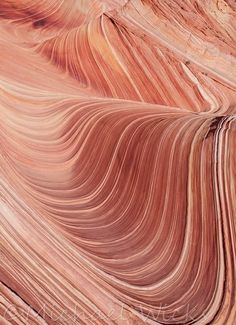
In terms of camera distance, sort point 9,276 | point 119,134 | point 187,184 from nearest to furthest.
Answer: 1. point 9,276
2. point 187,184
3. point 119,134

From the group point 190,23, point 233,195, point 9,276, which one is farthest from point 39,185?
point 190,23

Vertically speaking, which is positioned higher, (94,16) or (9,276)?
(94,16)

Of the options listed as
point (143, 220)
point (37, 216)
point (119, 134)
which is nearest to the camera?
point (37, 216)

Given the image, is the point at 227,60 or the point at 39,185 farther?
the point at 227,60

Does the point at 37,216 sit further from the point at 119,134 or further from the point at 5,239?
the point at 119,134

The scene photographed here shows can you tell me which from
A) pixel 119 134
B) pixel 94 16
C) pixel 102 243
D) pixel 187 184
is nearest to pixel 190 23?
pixel 94 16

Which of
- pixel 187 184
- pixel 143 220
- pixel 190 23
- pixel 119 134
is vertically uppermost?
pixel 190 23
